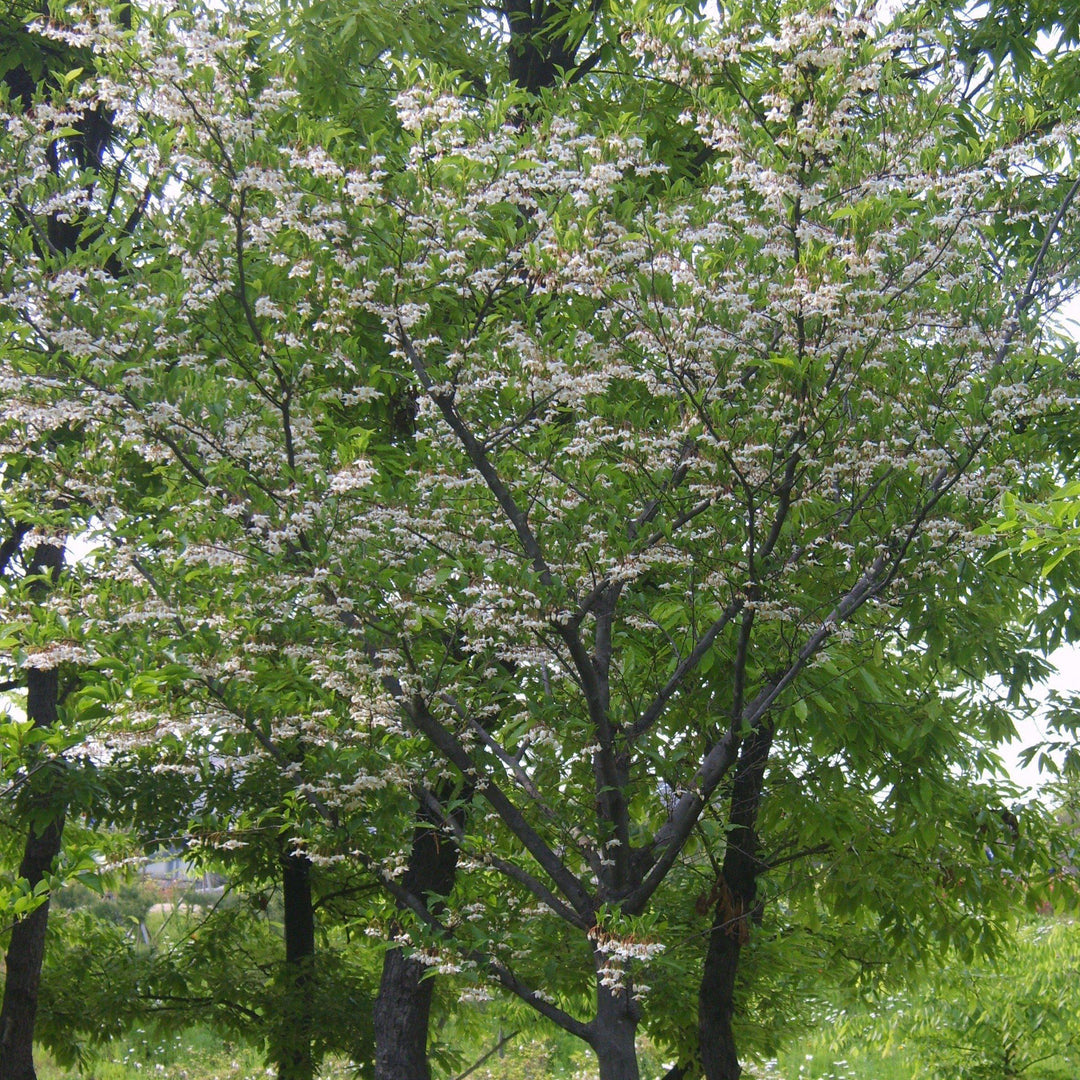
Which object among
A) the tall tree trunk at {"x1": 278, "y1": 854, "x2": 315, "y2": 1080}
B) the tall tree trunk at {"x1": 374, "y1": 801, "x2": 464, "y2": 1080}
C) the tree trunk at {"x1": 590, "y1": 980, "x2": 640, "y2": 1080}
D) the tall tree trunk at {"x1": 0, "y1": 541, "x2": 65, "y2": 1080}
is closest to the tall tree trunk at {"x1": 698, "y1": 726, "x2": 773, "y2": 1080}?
the tall tree trunk at {"x1": 374, "y1": 801, "x2": 464, "y2": 1080}

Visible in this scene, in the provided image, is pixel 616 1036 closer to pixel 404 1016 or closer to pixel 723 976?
pixel 723 976

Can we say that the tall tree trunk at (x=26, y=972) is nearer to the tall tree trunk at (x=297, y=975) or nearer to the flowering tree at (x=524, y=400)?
the tall tree trunk at (x=297, y=975)

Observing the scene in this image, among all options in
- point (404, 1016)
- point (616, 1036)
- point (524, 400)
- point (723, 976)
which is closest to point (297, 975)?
point (404, 1016)

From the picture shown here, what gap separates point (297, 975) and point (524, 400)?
7989 millimetres

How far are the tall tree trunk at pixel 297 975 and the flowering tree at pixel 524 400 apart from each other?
4.81 m

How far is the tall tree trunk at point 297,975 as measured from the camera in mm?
11438

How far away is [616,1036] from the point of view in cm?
644

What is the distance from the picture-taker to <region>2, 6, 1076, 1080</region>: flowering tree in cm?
558

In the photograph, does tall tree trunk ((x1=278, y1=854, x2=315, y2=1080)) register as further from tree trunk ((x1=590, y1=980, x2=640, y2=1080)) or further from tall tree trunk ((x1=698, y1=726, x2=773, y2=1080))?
tree trunk ((x1=590, y1=980, x2=640, y2=1080))

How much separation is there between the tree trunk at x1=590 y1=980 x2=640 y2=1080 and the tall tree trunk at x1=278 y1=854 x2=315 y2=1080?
193 inches

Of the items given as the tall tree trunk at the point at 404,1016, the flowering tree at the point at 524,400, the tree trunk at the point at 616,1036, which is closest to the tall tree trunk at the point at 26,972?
the tall tree trunk at the point at 404,1016

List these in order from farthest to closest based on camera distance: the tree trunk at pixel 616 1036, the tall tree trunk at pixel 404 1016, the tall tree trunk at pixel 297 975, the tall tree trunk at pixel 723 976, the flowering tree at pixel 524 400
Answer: the tall tree trunk at pixel 297 975, the tall tree trunk at pixel 404 1016, the tall tree trunk at pixel 723 976, the tree trunk at pixel 616 1036, the flowering tree at pixel 524 400

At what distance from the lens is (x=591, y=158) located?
20.0 ft

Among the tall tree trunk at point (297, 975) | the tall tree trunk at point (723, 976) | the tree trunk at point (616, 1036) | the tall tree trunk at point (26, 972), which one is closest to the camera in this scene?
the tree trunk at point (616, 1036)
